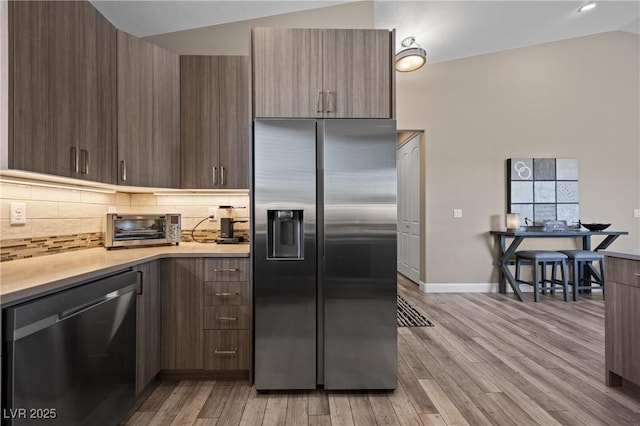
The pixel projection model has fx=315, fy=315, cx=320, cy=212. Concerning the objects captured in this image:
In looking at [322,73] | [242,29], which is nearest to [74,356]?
[322,73]

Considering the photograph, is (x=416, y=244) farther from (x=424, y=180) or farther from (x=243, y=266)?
(x=243, y=266)

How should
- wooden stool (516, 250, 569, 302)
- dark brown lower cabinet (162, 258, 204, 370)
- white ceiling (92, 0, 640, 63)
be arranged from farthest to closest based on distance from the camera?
wooden stool (516, 250, 569, 302) < white ceiling (92, 0, 640, 63) < dark brown lower cabinet (162, 258, 204, 370)

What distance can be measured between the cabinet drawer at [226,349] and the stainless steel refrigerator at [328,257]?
166 millimetres

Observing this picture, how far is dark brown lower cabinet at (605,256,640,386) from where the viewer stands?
1.83 m

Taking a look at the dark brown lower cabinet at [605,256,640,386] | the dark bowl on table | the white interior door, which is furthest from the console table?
the dark brown lower cabinet at [605,256,640,386]

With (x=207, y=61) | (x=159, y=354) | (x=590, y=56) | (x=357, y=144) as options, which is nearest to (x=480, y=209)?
(x=590, y=56)

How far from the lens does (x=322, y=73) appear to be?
2.02 meters

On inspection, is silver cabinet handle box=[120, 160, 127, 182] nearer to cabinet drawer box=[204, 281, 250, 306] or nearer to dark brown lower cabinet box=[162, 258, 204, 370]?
dark brown lower cabinet box=[162, 258, 204, 370]

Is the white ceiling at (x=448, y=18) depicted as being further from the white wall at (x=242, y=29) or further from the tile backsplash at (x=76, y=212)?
the tile backsplash at (x=76, y=212)

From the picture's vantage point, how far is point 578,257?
401cm

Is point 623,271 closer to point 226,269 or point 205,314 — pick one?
point 226,269

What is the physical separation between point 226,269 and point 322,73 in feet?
4.67

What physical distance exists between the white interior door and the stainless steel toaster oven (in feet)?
11.6

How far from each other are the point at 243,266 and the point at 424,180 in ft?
10.8
